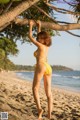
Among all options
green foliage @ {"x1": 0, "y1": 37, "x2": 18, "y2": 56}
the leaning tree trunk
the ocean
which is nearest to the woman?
the leaning tree trunk

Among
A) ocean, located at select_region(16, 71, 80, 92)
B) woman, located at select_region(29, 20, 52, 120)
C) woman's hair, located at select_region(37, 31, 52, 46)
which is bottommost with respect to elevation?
ocean, located at select_region(16, 71, 80, 92)

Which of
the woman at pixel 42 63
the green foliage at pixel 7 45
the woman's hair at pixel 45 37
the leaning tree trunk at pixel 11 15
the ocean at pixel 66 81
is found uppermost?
the leaning tree trunk at pixel 11 15

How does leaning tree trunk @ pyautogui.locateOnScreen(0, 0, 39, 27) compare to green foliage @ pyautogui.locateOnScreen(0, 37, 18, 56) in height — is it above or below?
above

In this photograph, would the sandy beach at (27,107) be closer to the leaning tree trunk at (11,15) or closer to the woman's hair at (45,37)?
the leaning tree trunk at (11,15)

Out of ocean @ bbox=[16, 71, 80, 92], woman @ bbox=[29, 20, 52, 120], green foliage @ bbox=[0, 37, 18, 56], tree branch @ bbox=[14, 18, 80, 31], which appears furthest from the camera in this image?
ocean @ bbox=[16, 71, 80, 92]

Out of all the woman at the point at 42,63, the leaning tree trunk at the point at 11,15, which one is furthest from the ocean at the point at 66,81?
the woman at the point at 42,63

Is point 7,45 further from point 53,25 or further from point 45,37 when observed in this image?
point 45,37

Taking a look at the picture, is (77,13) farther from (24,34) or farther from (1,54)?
(1,54)

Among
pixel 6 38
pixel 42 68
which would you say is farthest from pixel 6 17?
pixel 6 38

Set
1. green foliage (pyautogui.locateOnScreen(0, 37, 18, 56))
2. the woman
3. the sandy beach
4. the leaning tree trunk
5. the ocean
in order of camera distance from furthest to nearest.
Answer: the ocean, green foliage (pyautogui.locateOnScreen(0, 37, 18, 56)), the sandy beach, the leaning tree trunk, the woman

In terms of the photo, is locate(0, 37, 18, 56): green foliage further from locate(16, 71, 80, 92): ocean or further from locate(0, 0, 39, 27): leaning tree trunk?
locate(16, 71, 80, 92): ocean

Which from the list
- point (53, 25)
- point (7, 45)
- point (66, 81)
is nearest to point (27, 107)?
point (7, 45)

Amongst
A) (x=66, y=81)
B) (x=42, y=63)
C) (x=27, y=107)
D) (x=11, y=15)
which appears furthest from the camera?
(x=66, y=81)

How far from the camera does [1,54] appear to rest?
1085 centimetres
